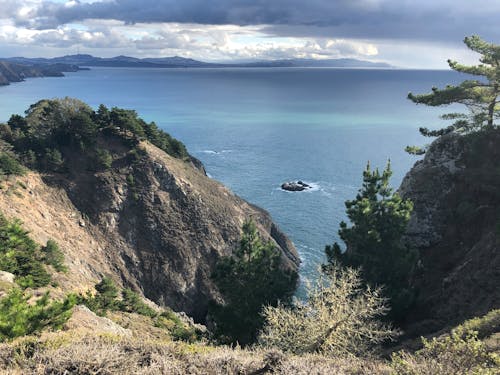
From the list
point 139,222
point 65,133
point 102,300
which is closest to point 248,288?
point 102,300

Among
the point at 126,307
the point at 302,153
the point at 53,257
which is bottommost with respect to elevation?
the point at 126,307

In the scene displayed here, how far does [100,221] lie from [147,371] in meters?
51.6

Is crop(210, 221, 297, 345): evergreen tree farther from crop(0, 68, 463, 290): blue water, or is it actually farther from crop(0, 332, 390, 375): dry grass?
crop(0, 68, 463, 290): blue water

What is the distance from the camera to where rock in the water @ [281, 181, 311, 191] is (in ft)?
321

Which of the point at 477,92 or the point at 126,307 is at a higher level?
the point at 477,92

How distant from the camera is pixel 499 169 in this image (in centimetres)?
3500

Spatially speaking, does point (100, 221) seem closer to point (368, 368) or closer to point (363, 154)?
point (368, 368)

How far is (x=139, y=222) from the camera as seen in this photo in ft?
200

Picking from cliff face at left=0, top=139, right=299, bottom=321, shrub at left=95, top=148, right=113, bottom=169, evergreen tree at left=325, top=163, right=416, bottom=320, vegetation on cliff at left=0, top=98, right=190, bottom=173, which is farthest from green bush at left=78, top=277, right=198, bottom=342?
vegetation on cliff at left=0, top=98, right=190, bottom=173

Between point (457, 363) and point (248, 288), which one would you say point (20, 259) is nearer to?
point (248, 288)

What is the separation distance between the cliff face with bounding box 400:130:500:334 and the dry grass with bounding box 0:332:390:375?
15.1m

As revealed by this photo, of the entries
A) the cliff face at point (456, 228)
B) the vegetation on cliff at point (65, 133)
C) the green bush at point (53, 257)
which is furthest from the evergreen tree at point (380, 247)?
the vegetation on cliff at point (65, 133)

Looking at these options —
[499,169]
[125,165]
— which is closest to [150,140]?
[125,165]

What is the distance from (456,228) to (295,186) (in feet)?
211
